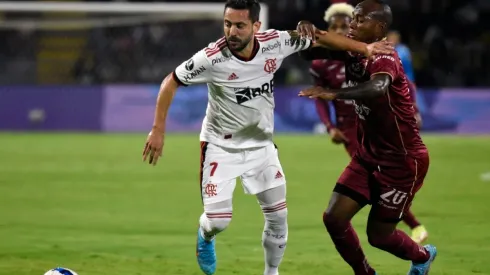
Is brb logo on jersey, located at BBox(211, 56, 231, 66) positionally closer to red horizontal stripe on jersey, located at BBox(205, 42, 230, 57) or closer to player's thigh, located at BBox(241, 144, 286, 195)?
red horizontal stripe on jersey, located at BBox(205, 42, 230, 57)

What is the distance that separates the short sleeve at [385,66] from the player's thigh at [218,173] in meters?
1.35

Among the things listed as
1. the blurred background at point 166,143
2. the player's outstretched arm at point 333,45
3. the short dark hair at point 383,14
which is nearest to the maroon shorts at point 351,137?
the blurred background at point 166,143

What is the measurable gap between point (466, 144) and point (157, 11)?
7970mm

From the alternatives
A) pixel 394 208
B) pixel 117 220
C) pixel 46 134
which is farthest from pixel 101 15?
pixel 394 208

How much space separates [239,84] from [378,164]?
4.00 feet

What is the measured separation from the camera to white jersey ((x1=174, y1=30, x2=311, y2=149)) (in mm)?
7586

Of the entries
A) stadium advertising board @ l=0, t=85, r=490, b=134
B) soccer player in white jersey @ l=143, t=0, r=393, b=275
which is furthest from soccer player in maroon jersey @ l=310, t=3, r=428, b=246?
stadium advertising board @ l=0, t=85, r=490, b=134

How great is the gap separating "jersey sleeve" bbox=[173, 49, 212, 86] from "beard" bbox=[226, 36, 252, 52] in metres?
0.21

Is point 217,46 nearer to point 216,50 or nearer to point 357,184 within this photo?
point 216,50

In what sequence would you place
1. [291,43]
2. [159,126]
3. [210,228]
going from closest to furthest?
[159,126], [291,43], [210,228]

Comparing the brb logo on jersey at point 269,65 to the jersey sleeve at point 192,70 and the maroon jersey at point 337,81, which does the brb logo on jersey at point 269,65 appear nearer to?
the jersey sleeve at point 192,70

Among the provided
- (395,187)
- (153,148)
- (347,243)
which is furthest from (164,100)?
(395,187)

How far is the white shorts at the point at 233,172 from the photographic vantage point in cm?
785

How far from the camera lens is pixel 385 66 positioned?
722 centimetres
